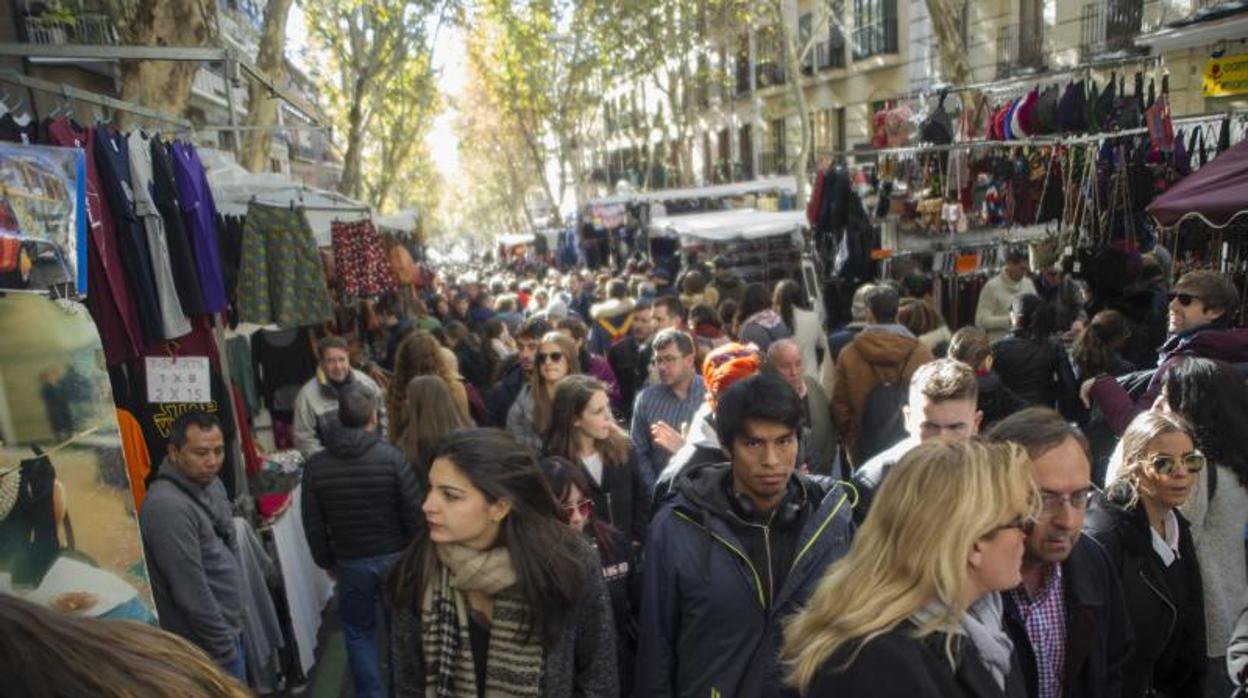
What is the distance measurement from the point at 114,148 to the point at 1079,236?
714 centimetres

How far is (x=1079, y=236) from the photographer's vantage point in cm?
764

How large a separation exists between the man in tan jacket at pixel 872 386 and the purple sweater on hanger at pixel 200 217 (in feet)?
11.6

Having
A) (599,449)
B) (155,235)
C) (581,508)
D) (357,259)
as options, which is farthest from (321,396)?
(357,259)

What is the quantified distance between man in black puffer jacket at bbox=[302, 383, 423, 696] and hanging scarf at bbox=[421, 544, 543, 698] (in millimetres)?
1615

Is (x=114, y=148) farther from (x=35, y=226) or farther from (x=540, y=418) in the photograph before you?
(x=540, y=418)

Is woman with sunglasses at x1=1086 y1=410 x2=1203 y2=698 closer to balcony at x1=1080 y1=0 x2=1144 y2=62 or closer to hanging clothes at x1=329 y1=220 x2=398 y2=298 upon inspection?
hanging clothes at x1=329 y1=220 x2=398 y2=298

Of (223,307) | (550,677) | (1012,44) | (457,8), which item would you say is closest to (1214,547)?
(550,677)

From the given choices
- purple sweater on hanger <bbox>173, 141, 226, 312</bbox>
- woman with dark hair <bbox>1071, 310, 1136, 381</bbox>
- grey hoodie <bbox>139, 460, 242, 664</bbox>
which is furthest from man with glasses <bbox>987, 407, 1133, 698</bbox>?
purple sweater on hanger <bbox>173, 141, 226, 312</bbox>

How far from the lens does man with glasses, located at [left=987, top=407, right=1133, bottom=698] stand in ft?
8.07

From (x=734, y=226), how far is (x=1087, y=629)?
10840 millimetres

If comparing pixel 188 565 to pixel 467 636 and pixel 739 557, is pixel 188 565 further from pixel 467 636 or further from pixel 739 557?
pixel 739 557

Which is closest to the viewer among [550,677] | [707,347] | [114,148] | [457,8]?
[550,677]

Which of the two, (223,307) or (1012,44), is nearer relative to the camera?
(223,307)

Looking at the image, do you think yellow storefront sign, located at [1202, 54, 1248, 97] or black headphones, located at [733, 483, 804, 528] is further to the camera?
yellow storefront sign, located at [1202, 54, 1248, 97]
